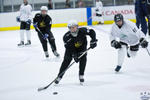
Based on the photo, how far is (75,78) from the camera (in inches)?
165

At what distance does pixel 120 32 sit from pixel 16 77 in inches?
72.7

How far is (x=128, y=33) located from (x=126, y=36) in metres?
0.08

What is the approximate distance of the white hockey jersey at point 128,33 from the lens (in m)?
4.01

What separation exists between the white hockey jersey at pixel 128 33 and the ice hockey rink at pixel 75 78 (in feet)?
1.75

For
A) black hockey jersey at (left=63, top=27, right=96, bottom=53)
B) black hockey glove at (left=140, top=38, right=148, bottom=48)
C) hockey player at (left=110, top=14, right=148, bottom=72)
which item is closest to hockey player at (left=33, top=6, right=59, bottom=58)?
hockey player at (left=110, top=14, right=148, bottom=72)

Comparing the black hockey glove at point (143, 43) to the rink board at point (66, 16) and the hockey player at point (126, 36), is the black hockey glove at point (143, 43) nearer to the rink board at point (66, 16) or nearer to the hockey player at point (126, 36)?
the hockey player at point (126, 36)

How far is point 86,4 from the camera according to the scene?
12.9m

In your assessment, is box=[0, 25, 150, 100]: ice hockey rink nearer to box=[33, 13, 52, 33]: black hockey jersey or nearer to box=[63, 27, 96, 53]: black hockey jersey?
box=[63, 27, 96, 53]: black hockey jersey

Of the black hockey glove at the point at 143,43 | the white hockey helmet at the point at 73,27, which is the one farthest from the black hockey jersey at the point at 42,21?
the black hockey glove at the point at 143,43

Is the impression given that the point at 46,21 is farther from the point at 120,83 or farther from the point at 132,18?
the point at 132,18

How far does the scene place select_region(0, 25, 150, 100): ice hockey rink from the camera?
3.43 metres

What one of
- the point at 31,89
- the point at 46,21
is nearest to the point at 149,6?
the point at 46,21

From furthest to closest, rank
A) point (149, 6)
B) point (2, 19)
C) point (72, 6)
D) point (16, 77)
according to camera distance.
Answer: point (72, 6)
point (2, 19)
point (149, 6)
point (16, 77)

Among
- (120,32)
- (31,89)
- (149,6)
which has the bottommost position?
(31,89)
